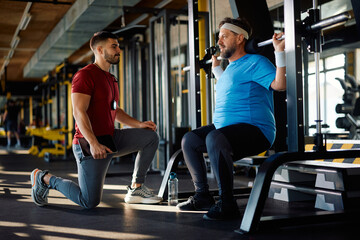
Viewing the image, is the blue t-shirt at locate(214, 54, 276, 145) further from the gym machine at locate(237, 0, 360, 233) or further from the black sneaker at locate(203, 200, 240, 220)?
the black sneaker at locate(203, 200, 240, 220)

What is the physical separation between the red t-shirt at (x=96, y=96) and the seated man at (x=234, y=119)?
560 millimetres

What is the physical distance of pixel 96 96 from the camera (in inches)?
109

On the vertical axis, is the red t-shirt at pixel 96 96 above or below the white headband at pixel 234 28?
below

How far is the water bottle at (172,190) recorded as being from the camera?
2.95 meters

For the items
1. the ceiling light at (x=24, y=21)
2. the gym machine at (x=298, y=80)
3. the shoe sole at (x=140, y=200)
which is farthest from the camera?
the ceiling light at (x=24, y=21)

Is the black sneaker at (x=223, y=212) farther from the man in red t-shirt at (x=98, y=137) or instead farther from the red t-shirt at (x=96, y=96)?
the red t-shirt at (x=96, y=96)

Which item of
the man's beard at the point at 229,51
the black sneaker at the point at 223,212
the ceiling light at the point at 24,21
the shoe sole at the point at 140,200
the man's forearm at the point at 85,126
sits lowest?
the shoe sole at the point at 140,200

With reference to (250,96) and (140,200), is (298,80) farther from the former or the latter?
(140,200)

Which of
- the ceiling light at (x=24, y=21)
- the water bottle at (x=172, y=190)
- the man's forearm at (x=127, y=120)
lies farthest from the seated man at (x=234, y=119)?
the ceiling light at (x=24, y=21)

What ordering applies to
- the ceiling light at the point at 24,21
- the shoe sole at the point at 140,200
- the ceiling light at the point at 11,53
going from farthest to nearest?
the ceiling light at the point at 11,53, the ceiling light at the point at 24,21, the shoe sole at the point at 140,200

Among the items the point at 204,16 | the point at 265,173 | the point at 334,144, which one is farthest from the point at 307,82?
the point at 265,173

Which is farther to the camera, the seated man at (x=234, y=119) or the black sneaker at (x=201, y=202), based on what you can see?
the black sneaker at (x=201, y=202)

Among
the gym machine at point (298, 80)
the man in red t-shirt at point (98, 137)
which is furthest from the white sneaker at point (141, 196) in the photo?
the gym machine at point (298, 80)

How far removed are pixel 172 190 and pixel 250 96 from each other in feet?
3.25
